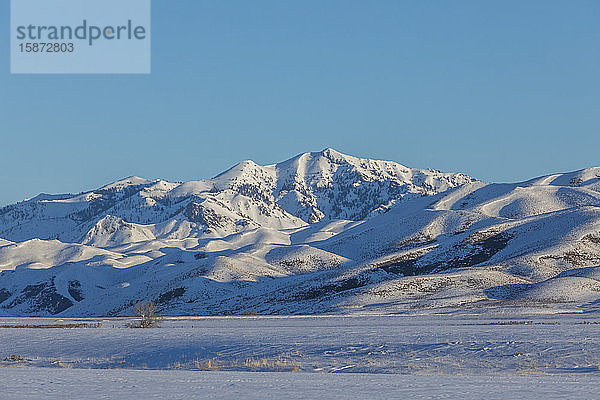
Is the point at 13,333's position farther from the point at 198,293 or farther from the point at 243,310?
the point at 198,293

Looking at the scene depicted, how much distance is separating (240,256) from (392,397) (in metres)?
173

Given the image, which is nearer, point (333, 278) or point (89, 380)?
point (89, 380)

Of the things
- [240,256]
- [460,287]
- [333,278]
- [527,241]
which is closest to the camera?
[460,287]

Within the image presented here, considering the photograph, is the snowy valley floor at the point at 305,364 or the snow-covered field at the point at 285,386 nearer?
the snow-covered field at the point at 285,386

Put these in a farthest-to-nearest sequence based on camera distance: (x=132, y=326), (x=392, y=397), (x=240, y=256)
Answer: (x=240, y=256), (x=132, y=326), (x=392, y=397)

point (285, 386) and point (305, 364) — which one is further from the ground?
point (285, 386)

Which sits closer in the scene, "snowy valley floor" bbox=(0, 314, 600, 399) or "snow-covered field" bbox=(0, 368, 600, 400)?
"snow-covered field" bbox=(0, 368, 600, 400)

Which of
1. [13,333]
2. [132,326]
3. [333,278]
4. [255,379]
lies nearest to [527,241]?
[333,278]

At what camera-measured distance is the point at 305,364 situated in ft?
115

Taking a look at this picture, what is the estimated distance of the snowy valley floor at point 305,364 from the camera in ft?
78.6

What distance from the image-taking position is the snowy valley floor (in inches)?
943

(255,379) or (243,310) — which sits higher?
(255,379)

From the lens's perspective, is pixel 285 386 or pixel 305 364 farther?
pixel 305 364

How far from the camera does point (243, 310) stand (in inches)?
5002
